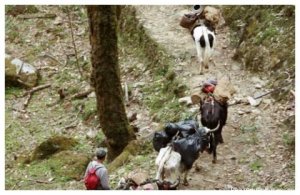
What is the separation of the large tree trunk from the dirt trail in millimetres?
1908

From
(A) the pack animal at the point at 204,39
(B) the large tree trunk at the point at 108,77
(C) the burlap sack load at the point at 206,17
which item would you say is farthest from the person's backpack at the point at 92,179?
(C) the burlap sack load at the point at 206,17

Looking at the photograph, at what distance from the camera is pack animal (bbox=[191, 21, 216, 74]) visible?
1124cm

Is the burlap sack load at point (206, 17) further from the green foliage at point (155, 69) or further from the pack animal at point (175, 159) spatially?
the pack animal at point (175, 159)

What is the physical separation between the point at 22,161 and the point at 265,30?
19.9 feet

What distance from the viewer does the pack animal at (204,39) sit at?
11.2m

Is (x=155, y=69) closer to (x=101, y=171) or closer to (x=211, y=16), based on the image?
(x=211, y=16)

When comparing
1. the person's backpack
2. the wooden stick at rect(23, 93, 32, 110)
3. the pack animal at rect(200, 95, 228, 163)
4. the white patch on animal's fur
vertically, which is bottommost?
the person's backpack

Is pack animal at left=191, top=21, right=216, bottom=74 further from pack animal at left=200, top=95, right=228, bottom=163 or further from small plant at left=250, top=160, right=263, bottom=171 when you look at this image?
small plant at left=250, top=160, right=263, bottom=171

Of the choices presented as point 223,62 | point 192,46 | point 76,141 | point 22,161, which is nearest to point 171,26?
point 192,46

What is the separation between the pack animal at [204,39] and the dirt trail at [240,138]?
0.57 m

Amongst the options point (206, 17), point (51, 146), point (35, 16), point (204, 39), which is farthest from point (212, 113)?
point (35, 16)

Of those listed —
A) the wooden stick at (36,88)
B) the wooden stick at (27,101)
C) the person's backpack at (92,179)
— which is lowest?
the person's backpack at (92,179)

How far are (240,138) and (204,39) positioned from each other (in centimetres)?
248

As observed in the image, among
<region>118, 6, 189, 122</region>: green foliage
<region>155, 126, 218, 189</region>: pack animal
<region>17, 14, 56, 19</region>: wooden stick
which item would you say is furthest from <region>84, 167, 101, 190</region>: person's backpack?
<region>17, 14, 56, 19</region>: wooden stick
